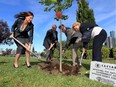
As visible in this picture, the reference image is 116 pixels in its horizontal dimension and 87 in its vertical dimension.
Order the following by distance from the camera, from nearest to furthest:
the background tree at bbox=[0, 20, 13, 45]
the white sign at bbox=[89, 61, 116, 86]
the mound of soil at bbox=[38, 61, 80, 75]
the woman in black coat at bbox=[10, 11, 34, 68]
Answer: the white sign at bbox=[89, 61, 116, 86] < the mound of soil at bbox=[38, 61, 80, 75] < the woman in black coat at bbox=[10, 11, 34, 68] < the background tree at bbox=[0, 20, 13, 45]

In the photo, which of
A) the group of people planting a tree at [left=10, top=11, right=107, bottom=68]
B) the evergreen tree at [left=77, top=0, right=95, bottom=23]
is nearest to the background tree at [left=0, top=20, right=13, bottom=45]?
the evergreen tree at [left=77, top=0, right=95, bottom=23]

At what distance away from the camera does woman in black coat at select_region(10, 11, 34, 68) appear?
32.0ft

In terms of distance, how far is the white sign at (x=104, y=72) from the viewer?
7242mm

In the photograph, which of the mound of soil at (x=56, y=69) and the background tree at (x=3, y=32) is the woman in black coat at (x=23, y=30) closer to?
the mound of soil at (x=56, y=69)

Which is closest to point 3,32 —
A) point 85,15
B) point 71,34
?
point 85,15

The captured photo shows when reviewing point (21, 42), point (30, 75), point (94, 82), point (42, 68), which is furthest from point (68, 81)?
point (21, 42)

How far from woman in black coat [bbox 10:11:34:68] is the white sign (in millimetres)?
2770

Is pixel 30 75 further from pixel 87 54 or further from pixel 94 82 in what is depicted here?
pixel 87 54

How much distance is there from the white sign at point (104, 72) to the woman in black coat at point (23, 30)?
277 cm

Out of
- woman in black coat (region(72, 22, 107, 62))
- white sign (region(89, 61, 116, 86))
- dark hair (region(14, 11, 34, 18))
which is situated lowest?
white sign (region(89, 61, 116, 86))

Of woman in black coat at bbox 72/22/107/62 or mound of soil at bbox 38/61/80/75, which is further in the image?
mound of soil at bbox 38/61/80/75

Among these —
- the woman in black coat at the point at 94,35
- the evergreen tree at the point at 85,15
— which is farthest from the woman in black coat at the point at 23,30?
the evergreen tree at the point at 85,15

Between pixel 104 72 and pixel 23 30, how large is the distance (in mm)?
3466

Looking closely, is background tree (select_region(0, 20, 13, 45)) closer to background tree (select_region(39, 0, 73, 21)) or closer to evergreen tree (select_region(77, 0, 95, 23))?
evergreen tree (select_region(77, 0, 95, 23))
